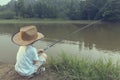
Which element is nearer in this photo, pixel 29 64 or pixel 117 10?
pixel 29 64

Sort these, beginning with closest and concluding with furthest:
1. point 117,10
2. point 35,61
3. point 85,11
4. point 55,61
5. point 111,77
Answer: point 111,77
point 35,61
point 55,61
point 117,10
point 85,11

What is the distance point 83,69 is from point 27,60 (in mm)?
912

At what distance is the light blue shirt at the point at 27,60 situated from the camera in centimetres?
411

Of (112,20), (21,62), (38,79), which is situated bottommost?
(112,20)

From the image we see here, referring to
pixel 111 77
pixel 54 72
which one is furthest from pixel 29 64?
pixel 111 77

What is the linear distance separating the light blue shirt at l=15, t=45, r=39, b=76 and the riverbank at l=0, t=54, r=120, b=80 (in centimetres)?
16

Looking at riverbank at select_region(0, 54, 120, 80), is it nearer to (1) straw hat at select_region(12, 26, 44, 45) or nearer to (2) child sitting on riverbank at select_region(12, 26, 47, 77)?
(2) child sitting on riverbank at select_region(12, 26, 47, 77)

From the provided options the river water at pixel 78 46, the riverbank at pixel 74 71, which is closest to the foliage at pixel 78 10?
the river water at pixel 78 46

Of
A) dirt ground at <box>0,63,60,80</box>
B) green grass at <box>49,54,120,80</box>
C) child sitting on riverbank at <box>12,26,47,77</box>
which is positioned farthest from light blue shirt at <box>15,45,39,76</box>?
green grass at <box>49,54,120,80</box>

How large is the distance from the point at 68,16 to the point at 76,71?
122 ft

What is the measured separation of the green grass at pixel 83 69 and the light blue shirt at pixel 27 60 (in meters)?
0.48

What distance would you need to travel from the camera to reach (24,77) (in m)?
4.24

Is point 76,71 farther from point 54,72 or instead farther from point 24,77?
point 24,77

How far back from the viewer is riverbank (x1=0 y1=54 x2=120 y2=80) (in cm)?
395
